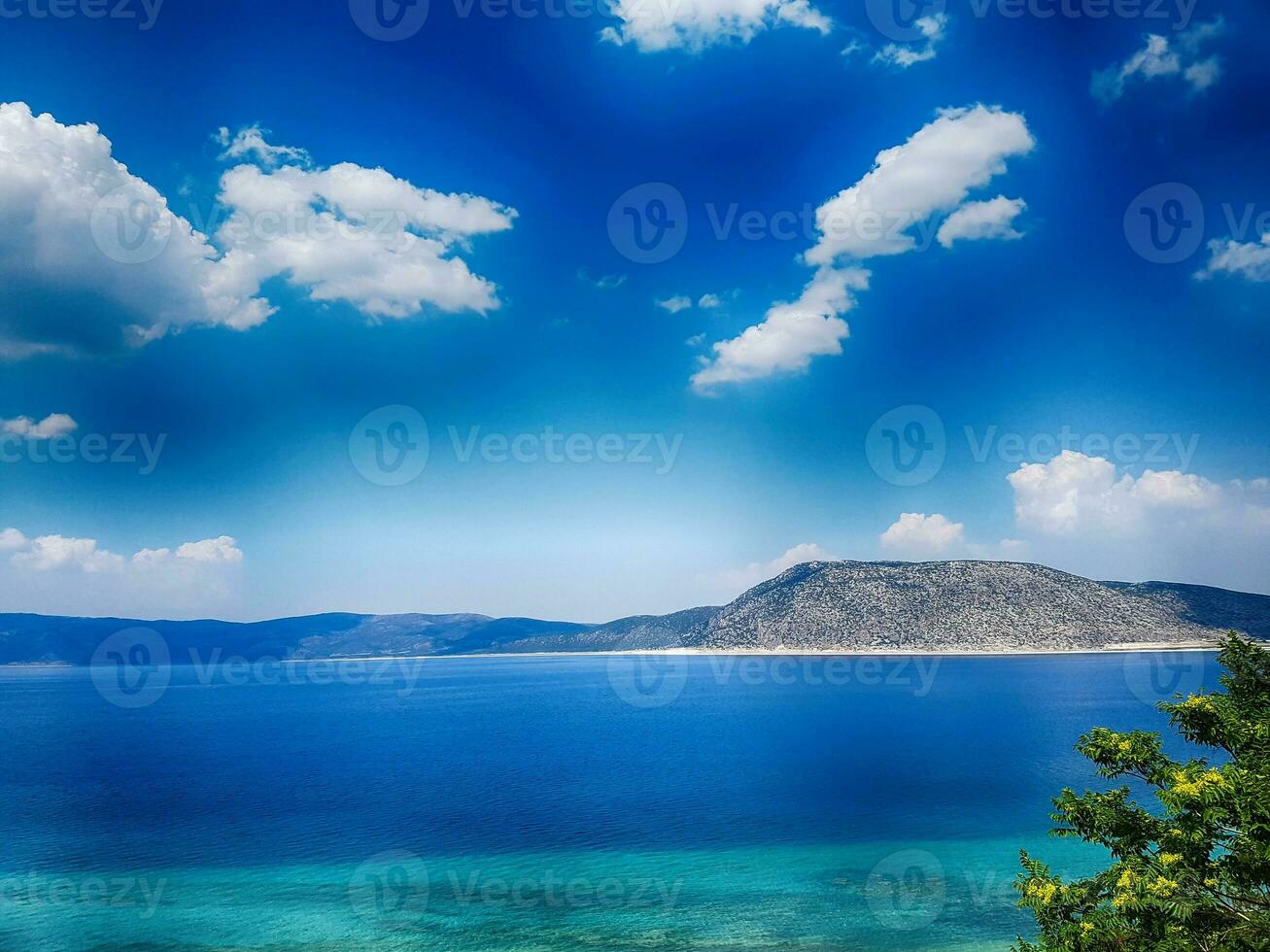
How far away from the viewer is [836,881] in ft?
121

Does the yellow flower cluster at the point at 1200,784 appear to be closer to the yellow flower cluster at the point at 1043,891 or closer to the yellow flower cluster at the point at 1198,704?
the yellow flower cluster at the point at 1198,704

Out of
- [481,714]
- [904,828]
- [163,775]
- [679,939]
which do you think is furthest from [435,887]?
[481,714]

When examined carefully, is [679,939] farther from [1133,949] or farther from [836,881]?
[1133,949]

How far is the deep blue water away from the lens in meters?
32.1

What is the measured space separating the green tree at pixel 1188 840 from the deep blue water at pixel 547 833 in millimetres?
18234

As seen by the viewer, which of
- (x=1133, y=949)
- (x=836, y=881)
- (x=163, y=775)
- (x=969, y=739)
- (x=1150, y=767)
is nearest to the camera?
(x=1133, y=949)

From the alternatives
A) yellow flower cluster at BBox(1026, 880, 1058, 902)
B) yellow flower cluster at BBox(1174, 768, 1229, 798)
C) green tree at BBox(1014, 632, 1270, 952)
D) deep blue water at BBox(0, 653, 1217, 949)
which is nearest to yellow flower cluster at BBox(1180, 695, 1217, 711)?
green tree at BBox(1014, 632, 1270, 952)

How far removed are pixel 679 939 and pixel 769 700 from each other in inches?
4596

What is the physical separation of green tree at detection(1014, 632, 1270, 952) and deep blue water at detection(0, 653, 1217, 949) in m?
18.2

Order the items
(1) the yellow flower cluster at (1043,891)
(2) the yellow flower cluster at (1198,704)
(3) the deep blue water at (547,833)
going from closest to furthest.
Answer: (2) the yellow flower cluster at (1198,704) < (1) the yellow flower cluster at (1043,891) < (3) the deep blue water at (547,833)

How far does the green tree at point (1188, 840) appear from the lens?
1143 cm

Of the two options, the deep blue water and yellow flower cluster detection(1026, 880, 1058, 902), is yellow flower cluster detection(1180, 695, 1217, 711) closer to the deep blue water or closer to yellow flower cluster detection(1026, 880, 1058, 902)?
yellow flower cluster detection(1026, 880, 1058, 902)

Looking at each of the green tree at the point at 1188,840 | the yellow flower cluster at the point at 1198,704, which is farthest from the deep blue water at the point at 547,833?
the yellow flower cluster at the point at 1198,704

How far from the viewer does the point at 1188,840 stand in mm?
12672
